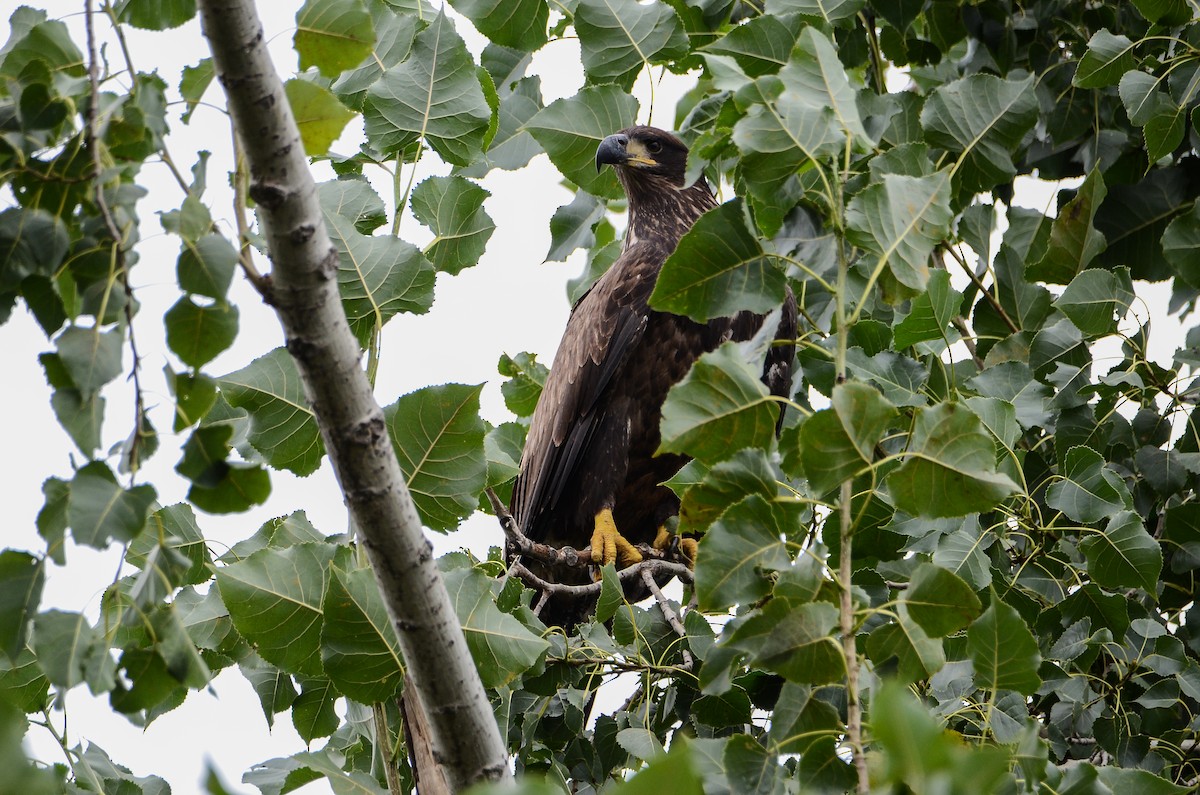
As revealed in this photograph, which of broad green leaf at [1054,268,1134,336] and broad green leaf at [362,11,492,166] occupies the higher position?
broad green leaf at [362,11,492,166]

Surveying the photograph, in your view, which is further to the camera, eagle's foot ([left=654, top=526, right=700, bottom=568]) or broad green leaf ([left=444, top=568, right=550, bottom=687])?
eagle's foot ([left=654, top=526, right=700, bottom=568])

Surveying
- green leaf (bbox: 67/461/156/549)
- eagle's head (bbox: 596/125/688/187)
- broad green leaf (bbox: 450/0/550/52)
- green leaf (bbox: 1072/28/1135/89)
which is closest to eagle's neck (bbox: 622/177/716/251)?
eagle's head (bbox: 596/125/688/187)

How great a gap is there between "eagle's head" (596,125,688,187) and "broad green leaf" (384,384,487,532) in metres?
2.80

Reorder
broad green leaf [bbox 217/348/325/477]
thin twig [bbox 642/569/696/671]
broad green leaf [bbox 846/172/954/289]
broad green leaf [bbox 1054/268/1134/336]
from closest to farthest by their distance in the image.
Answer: broad green leaf [bbox 846/172/954/289] → broad green leaf [bbox 217/348/325/477] → broad green leaf [bbox 1054/268/1134/336] → thin twig [bbox 642/569/696/671]

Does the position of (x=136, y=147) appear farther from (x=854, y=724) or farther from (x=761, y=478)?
(x=854, y=724)

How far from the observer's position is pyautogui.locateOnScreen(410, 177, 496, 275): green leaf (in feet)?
7.55

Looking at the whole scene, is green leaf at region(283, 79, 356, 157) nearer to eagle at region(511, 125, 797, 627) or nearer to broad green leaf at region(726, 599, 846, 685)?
broad green leaf at region(726, 599, 846, 685)

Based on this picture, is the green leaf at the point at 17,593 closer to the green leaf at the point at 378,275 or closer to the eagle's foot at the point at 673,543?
the green leaf at the point at 378,275

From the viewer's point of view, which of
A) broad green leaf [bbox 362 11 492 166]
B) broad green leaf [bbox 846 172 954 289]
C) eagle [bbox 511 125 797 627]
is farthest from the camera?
eagle [bbox 511 125 797 627]

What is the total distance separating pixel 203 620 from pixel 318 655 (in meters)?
0.39

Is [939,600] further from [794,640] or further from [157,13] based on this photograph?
[157,13]

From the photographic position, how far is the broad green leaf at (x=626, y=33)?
2627 mm

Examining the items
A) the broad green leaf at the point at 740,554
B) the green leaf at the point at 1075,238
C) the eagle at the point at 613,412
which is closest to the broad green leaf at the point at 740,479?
the broad green leaf at the point at 740,554

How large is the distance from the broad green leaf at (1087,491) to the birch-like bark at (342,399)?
4.03 ft
